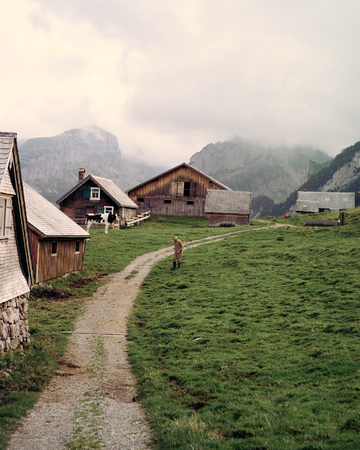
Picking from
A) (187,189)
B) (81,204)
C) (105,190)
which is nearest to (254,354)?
(105,190)

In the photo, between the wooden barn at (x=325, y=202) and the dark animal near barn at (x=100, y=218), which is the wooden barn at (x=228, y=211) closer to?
the dark animal near barn at (x=100, y=218)

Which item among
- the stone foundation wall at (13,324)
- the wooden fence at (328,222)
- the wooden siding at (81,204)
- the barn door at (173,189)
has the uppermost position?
the barn door at (173,189)

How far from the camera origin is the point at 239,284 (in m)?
26.6

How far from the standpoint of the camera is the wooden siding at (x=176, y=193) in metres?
73.9

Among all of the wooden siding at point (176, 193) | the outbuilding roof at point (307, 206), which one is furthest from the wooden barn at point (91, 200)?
the outbuilding roof at point (307, 206)

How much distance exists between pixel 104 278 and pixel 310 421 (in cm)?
2482

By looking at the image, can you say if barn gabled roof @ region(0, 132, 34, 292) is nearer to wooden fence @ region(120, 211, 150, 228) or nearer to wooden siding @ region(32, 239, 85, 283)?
wooden siding @ region(32, 239, 85, 283)

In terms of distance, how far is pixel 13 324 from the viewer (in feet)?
49.7

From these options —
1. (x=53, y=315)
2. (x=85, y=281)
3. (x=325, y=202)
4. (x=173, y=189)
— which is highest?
(x=173, y=189)

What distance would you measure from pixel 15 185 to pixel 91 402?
32.1 ft

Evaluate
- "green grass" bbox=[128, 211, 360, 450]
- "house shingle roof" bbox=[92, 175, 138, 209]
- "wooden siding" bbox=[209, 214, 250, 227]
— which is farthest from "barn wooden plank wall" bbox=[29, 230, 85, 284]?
"wooden siding" bbox=[209, 214, 250, 227]

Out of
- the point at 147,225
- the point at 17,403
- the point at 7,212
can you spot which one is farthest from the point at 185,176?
the point at 17,403

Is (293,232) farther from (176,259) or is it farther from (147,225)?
(147,225)

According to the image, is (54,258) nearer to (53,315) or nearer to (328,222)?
(53,315)
